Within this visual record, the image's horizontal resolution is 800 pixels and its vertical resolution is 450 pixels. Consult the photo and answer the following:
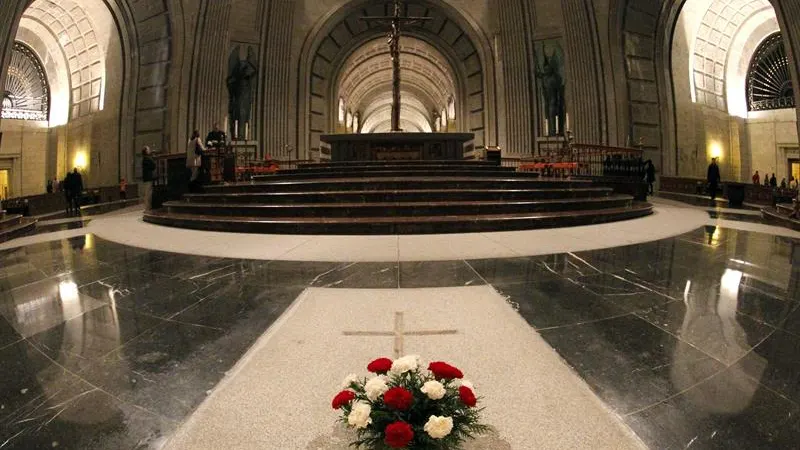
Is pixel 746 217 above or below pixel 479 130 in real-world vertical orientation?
below

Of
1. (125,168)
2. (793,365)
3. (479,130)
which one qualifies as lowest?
(793,365)

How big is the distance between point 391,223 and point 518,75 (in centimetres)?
1335

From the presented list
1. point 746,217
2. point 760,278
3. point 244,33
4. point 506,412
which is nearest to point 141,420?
point 506,412

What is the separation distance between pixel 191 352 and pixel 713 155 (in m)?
21.7

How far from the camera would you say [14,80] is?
18922mm

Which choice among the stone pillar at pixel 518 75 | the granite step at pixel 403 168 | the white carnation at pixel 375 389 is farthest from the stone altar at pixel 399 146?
the white carnation at pixel 375 389

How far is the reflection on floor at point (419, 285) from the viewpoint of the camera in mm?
1205

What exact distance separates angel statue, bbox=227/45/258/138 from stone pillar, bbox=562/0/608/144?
42.7 ft

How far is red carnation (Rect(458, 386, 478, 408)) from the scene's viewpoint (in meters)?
0.94

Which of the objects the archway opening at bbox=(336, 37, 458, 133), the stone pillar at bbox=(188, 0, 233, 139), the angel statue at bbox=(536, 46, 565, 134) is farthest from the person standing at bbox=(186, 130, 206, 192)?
the angel statue at bbox=(536, 46, 565, 134)

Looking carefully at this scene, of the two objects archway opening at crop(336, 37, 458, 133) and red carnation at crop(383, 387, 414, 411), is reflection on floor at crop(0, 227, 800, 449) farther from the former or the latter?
archway opening at crop(336, 37, 458, 133)

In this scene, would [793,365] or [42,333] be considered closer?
[793,365]

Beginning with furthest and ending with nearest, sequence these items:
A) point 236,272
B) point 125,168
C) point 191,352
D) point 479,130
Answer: point 479,130, point 125,168, point 236,272, point 191,352

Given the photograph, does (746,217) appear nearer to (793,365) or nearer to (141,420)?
(793,365)
